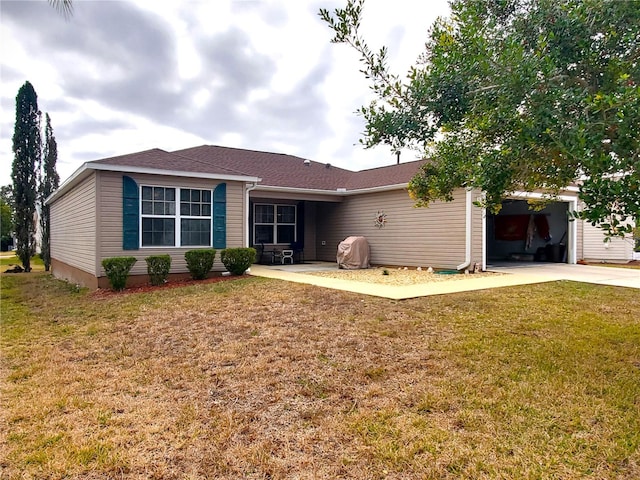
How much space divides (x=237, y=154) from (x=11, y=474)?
1455cm

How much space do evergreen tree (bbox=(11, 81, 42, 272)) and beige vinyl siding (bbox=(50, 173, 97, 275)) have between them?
4.95 ft

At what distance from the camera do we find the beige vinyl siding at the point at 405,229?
11367 millimetres

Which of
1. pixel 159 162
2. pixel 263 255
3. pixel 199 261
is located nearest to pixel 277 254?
pixel 263 255

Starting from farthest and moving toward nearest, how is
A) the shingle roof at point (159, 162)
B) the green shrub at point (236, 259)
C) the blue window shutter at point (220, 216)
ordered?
1. the blue window shutter at point (220, 216)
2. the green shrub at point (236, 259)
3. the shingle roof at point (159, 162)

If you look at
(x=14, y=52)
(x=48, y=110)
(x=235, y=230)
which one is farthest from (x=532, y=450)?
(x=48, y=110)

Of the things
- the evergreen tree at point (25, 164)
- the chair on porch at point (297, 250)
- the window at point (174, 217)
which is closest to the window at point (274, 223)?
the chair on porch at point (297, 250)

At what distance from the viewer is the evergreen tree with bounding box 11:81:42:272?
1567 cm

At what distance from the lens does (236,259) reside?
10.2 meters

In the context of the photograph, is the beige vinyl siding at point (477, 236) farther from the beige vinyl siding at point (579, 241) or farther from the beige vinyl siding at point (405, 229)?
the beige vinyl siding at point (579, 241)

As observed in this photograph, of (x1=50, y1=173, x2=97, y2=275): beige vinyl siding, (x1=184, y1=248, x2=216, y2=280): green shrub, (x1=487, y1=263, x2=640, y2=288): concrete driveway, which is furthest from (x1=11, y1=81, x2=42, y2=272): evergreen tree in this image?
(x1=487, y1=263, x2=640, y2=288): concrete driveway

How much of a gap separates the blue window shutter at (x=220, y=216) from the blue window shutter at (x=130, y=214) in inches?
68.6

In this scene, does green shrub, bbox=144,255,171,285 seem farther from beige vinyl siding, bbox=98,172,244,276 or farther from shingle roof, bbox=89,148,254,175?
shingle roof, bbox=89,148,254,175

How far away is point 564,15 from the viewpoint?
3305mm

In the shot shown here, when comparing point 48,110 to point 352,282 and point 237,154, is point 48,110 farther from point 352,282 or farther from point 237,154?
point 352,282
